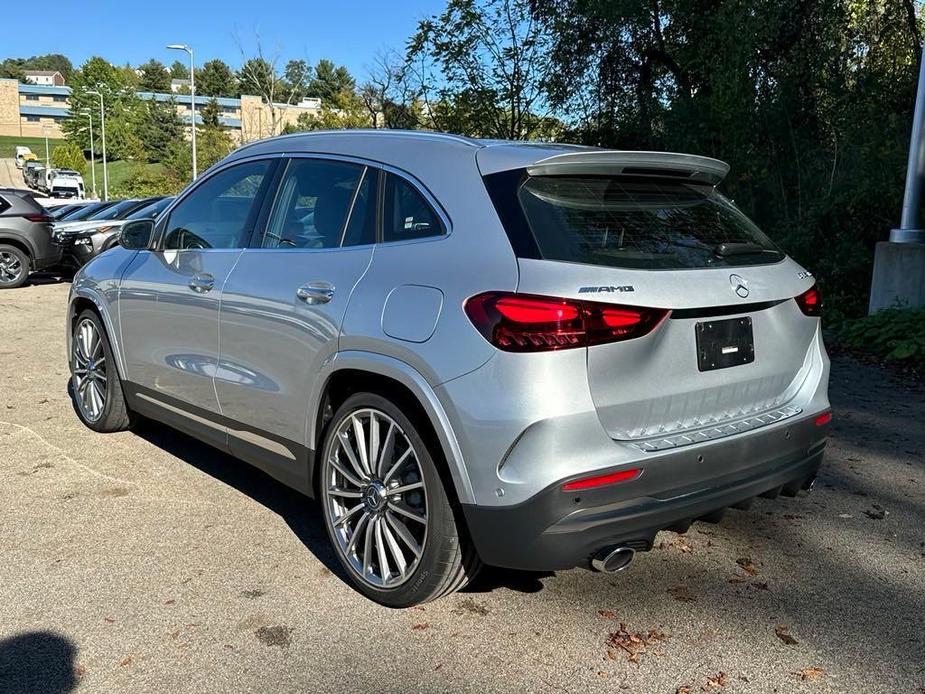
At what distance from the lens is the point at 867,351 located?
348 inches

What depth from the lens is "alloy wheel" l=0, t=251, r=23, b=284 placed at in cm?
1448

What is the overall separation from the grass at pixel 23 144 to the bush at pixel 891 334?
113128 millimetres

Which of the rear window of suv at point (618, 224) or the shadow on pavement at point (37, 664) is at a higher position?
the rear window of suv at point (618, 224)

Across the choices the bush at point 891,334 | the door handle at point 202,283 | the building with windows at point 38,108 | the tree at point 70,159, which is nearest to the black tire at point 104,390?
the door handle at point 202,283

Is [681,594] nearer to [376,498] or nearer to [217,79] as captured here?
[376,498]

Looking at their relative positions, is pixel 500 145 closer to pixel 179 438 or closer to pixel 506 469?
pixel 506 469

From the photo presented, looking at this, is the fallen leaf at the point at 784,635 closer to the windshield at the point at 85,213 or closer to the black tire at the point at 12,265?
the black tire at the point at 12,265

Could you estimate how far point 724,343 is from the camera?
10.1 ft

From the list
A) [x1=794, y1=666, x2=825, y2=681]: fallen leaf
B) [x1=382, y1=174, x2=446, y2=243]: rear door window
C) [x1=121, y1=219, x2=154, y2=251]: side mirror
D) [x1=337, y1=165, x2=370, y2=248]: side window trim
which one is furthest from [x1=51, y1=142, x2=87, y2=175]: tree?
[x1=794, y1=666, x2=825, y2=681]: fallen leaf

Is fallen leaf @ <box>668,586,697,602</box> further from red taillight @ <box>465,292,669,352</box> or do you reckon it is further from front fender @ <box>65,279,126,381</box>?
front fender @ <box>65,279,126,381</box>

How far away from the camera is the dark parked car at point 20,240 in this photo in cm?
1439

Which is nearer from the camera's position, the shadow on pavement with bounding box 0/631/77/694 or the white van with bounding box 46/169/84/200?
the shadow on pavement with bounding box 0/631/77/694

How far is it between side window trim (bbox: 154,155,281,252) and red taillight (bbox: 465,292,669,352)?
1.75m

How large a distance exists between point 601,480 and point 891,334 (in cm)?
722
